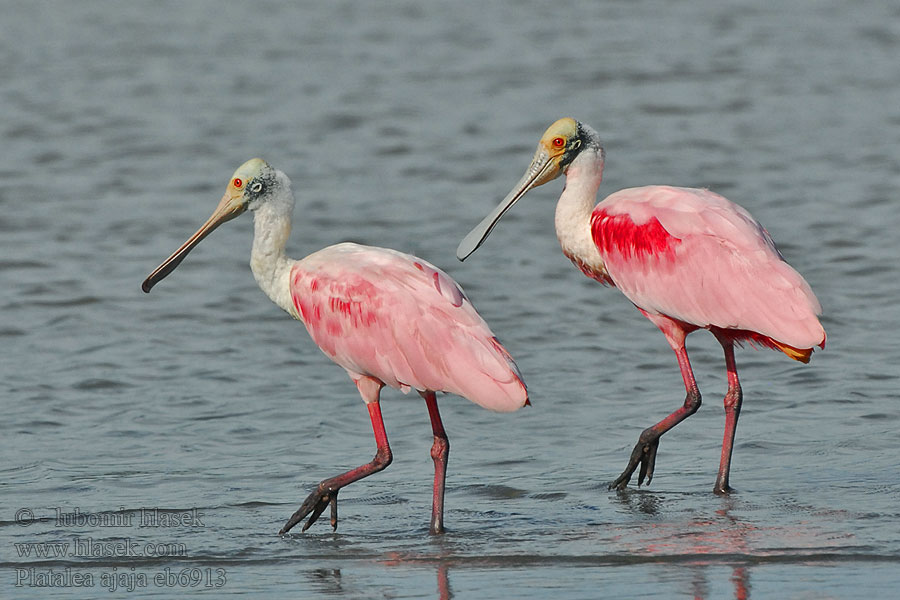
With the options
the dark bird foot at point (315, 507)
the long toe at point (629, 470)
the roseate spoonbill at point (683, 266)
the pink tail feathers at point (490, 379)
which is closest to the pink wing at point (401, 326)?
the pink tail feathers at point (490, 379)

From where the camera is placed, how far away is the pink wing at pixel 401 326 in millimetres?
7277

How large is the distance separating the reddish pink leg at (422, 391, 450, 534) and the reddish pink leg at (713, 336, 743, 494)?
129 centimetres

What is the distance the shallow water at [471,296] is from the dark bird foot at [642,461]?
157mm

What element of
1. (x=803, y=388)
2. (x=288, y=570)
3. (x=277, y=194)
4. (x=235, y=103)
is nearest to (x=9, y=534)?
(x=288, y=570)

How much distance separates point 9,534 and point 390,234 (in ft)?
22.5

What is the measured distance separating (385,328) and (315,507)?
84 cm

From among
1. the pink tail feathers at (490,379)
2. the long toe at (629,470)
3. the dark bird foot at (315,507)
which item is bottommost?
A: the long toe at (629,470)

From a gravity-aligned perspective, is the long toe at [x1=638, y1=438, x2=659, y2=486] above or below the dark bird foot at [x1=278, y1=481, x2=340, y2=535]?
below

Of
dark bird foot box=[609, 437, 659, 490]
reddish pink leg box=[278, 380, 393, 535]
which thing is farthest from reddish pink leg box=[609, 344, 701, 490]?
reddish pink leg box=[278, 380, 393, 535]

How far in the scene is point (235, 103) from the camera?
20.0 meters

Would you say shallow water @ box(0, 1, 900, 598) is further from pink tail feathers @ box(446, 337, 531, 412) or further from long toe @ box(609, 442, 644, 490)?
pink tail feathers @ box(446, 337, 531, 412)

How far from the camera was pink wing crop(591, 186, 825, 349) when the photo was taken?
26.0ft

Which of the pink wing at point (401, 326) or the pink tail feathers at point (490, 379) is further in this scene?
the pink wing at point (401, 326)

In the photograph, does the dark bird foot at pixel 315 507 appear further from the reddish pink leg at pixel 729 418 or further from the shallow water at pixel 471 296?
the reddish pink leg at pixel 729 418
